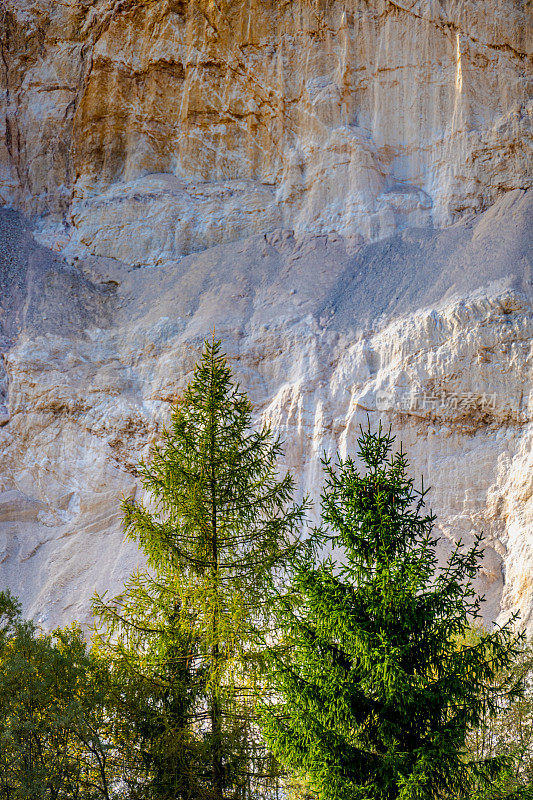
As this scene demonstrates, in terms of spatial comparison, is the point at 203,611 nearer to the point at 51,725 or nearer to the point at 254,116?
the point at 51,725

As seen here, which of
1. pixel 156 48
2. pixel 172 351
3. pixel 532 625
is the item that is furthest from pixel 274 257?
pixel 532 625

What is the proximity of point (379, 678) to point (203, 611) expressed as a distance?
8.34ft

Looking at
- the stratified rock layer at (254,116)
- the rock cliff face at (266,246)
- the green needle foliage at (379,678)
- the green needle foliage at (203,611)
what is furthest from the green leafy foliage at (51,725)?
the stratified rock layer at (254,116)

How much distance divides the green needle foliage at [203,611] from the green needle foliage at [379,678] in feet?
4.61

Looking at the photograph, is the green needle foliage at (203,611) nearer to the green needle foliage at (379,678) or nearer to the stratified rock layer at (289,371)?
the green needle foliage at (379,678)

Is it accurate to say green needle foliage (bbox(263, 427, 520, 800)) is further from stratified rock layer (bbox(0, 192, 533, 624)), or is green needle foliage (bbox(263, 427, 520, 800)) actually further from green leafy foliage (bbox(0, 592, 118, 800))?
stratified rock layer (bbox(0, 192, 533, 624))

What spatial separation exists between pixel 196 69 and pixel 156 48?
8.79 ft

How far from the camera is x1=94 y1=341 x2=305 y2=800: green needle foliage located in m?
8.37

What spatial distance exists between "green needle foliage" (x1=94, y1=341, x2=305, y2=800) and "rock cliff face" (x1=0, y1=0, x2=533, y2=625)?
1368 centimetres

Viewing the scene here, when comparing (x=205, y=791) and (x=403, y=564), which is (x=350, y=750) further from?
(x=205, y=791)

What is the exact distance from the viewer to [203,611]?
8.38m

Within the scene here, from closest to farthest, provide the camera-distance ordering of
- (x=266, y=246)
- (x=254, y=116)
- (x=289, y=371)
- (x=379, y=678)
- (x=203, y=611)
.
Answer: (x=379, y=678), (x=203, y=611), (x=289, y=371), (x=266, y=246), (x=254, y=116)

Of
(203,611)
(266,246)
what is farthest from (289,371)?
(203,611)

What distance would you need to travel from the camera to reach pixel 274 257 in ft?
109
